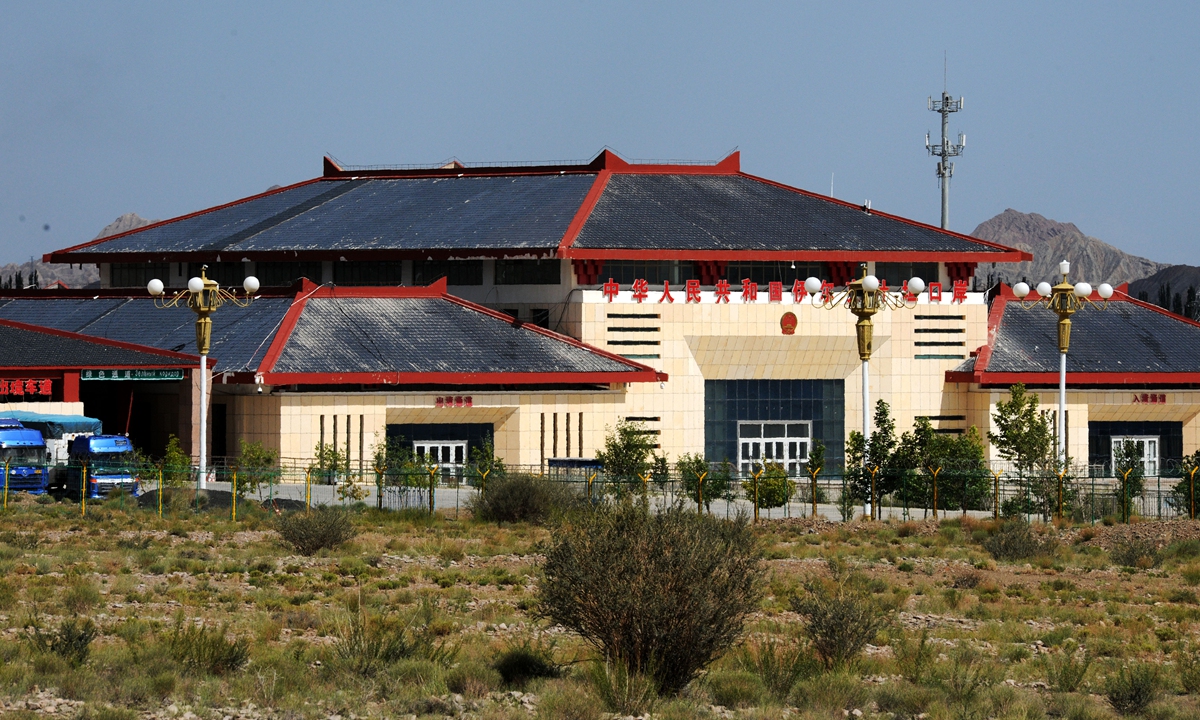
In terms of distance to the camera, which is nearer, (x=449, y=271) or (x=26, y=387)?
(x=26, y=387)

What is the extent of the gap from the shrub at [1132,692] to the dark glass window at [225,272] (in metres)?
52.8

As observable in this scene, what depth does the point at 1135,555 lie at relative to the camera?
3828 cm

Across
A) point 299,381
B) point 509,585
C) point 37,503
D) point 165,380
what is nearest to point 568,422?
point 299,381

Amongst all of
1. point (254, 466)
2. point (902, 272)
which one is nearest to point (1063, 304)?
point (902, 272)

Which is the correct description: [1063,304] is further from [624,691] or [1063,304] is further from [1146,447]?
[624,691]

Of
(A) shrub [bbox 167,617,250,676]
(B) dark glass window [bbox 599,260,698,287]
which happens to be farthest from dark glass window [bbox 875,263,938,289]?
(A) shrub [bbox 167,617,250,676]

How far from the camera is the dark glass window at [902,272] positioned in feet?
225

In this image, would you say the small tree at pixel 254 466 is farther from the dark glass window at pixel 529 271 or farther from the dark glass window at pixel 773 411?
the dark glass window at pixel 773 411

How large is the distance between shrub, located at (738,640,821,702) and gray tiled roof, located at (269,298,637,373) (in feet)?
113

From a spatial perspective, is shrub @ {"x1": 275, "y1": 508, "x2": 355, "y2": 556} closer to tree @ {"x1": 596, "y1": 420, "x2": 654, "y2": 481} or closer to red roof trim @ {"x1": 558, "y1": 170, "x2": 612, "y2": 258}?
tree @ {"x1": 596, "y1": 420, "x2": 654, "y2": 481}

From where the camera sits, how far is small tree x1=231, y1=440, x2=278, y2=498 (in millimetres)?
47625

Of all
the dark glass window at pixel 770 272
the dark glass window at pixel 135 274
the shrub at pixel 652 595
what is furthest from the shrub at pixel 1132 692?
the dark glass window at pixel 135 274

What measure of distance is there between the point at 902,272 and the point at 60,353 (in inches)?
1303

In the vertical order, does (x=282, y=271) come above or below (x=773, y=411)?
above
